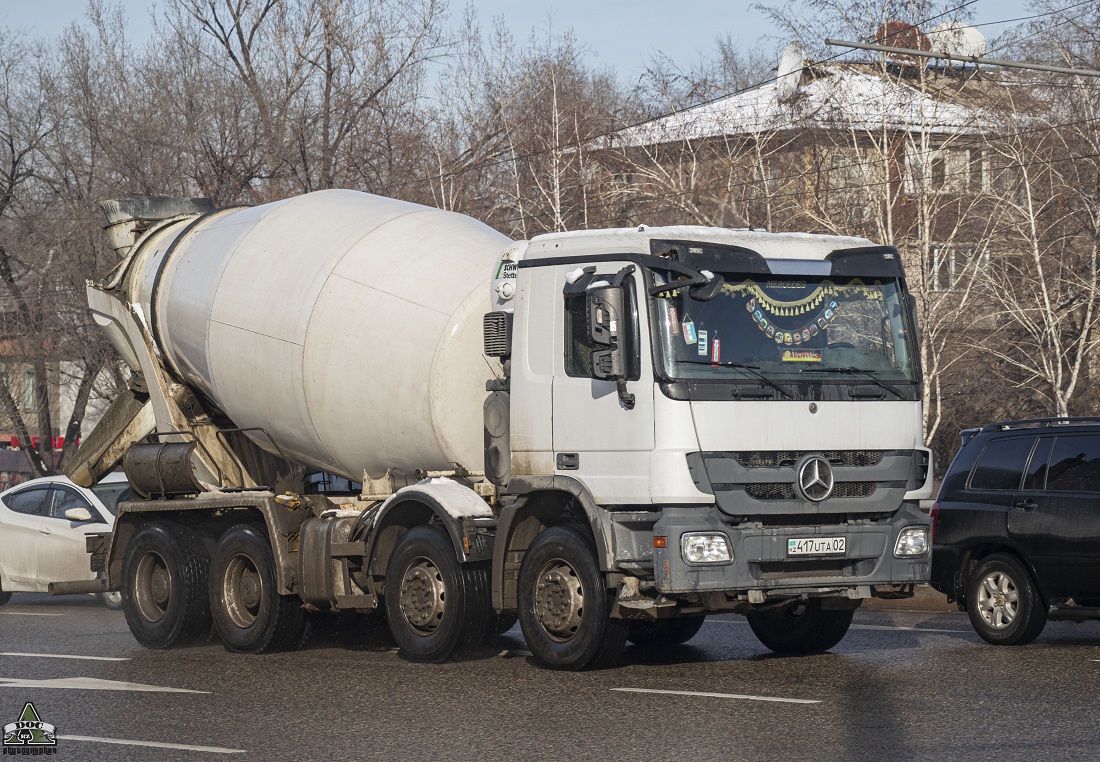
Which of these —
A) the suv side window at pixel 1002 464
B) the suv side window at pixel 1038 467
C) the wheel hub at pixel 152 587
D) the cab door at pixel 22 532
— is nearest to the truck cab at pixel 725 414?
the suv side window at pixel 1038 467

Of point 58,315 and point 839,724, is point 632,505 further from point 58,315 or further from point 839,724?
point 58,315

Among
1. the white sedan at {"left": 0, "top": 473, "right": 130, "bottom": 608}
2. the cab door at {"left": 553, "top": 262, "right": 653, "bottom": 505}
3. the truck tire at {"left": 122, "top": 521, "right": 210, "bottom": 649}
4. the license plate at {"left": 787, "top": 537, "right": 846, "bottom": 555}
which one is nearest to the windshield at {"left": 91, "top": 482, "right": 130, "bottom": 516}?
the white sedan at {"left": 0, "top": 473, "right": 130, "bottom": 608}

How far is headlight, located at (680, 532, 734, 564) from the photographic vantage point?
9.34m

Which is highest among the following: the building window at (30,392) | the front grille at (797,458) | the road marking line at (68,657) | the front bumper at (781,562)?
the building window at (30,392)

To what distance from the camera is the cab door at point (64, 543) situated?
17.5 m

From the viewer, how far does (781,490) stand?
966 cm

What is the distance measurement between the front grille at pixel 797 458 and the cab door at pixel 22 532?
36.3 ft

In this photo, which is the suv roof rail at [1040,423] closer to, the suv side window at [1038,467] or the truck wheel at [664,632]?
the suv side window at [1038,467]

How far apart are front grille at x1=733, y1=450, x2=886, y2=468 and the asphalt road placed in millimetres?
1382

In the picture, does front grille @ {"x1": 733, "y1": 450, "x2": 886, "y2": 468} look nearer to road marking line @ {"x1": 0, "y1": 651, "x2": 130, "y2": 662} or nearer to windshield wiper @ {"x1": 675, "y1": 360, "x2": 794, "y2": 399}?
windshield wiper @ {"x1": 675, "y1": 360, "x2": 794, "y2": 399}

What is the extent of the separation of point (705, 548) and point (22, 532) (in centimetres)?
1127

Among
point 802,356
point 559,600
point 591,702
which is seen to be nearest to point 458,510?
point 559,600

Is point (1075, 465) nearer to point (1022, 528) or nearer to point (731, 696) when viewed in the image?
point (1022, 528)

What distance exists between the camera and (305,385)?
12.2 metres
